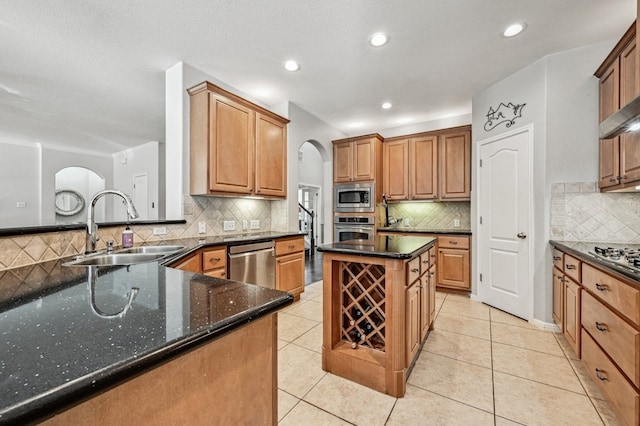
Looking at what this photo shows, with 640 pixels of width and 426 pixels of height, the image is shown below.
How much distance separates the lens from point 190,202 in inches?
115

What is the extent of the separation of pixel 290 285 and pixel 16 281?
2550 mm

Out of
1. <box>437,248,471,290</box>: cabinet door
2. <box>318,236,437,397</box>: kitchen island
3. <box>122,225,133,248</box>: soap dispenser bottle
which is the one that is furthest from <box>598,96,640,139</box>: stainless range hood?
<box>122,225,133,248</box>: soap dispenser bottle

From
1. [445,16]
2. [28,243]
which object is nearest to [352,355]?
[28,243]

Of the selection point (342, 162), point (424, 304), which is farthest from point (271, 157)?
point (424, 304)

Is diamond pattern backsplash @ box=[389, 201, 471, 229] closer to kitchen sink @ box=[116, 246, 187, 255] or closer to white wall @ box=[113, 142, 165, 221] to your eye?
kitchen sink @ box=[116, 246, 187, 255]

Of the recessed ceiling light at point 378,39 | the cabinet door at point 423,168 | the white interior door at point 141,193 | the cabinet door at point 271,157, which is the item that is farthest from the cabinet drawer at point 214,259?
the white interior door at point 141,193

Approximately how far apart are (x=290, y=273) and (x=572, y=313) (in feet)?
8.69

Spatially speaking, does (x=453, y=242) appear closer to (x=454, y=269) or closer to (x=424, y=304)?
(x=454, y=269)

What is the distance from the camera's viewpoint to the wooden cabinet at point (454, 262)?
371 centimetres

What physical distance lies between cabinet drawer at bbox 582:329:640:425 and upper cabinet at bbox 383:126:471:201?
251cm

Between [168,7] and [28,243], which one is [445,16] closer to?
[168,7]

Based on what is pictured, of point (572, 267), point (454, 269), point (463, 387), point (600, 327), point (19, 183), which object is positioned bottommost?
point (463, 387)

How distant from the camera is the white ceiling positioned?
211cm

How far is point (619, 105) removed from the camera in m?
2.11
